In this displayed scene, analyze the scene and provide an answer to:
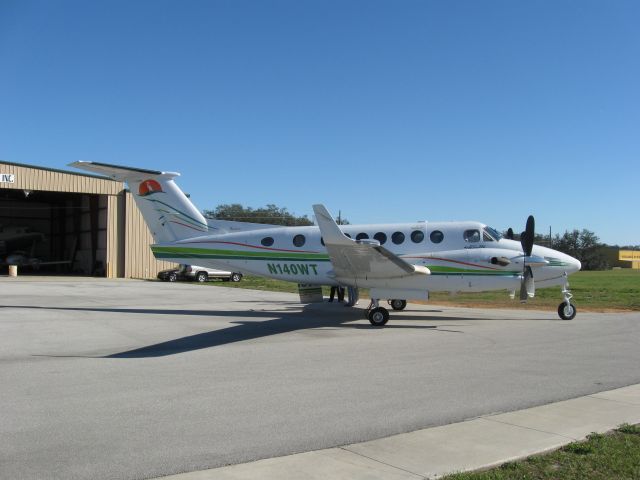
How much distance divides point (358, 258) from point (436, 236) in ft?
10.4

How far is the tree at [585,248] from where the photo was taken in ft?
341

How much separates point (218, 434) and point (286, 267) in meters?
12.5

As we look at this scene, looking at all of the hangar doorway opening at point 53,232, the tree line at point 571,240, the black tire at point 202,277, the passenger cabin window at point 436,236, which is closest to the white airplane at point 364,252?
the passenger cabin window at point 436,236

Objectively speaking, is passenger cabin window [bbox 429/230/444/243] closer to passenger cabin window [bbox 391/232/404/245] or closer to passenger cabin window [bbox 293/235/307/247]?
passenger cabin window [bbox 391/232/404/245]

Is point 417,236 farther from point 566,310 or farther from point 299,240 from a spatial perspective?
point 566,310

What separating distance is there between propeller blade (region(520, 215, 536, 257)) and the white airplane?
28 mm

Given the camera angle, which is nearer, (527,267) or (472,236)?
(527,267)

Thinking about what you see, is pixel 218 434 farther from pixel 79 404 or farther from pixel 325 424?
pixel 79 404

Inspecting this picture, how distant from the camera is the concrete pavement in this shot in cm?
480

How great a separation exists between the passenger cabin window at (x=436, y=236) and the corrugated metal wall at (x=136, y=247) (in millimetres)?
33693

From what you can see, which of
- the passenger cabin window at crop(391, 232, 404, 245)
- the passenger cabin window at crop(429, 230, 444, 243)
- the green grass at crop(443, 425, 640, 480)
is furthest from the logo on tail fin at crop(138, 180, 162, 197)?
the green grass at crop(443, 425, 640, 480)

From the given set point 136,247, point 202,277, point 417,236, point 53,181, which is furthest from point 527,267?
point 53,181

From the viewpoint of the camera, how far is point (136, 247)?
46.4m

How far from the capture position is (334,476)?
4723 millimetres
